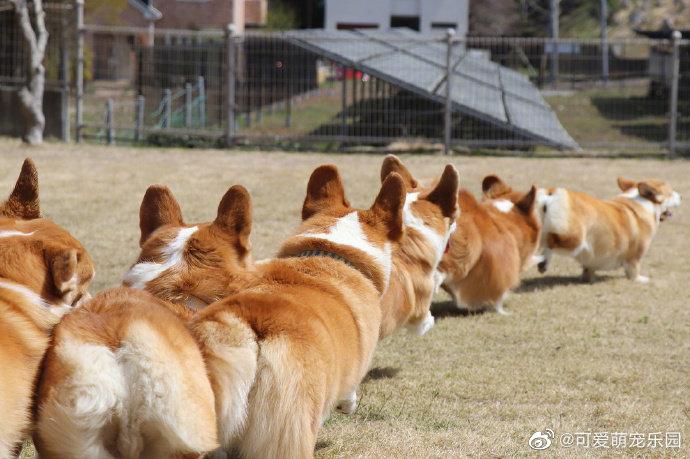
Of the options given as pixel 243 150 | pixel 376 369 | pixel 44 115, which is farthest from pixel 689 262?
pixel 44 115

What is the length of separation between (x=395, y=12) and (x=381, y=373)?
3766 centimetres

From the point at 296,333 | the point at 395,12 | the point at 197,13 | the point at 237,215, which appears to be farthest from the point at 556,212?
the point at 395,12

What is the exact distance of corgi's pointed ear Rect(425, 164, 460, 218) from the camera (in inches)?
181

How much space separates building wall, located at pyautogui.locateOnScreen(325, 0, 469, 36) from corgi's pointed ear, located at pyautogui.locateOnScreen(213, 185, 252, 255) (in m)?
37.8

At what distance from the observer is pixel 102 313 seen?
283 cm

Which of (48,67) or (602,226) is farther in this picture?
(48,67)

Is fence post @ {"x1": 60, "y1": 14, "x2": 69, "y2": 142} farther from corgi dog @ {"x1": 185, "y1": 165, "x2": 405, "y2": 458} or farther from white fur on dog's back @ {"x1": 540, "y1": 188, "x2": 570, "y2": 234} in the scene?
corgi dog @ {"x1": 185, "y1": 165, "x2": 405, "y2": 458}

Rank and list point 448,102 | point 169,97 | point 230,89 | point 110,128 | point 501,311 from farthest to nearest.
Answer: point 169,97 → point 110,128 → point 230,89 → point 448,102 → point 501,311

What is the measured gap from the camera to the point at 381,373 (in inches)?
204

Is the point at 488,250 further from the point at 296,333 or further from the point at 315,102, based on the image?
the point at 315,102

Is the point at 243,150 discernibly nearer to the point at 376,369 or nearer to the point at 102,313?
the point at 376,369

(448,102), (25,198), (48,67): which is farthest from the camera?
(48,67)

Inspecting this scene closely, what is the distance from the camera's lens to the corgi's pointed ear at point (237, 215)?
3.56 metres

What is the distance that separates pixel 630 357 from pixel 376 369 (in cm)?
154
